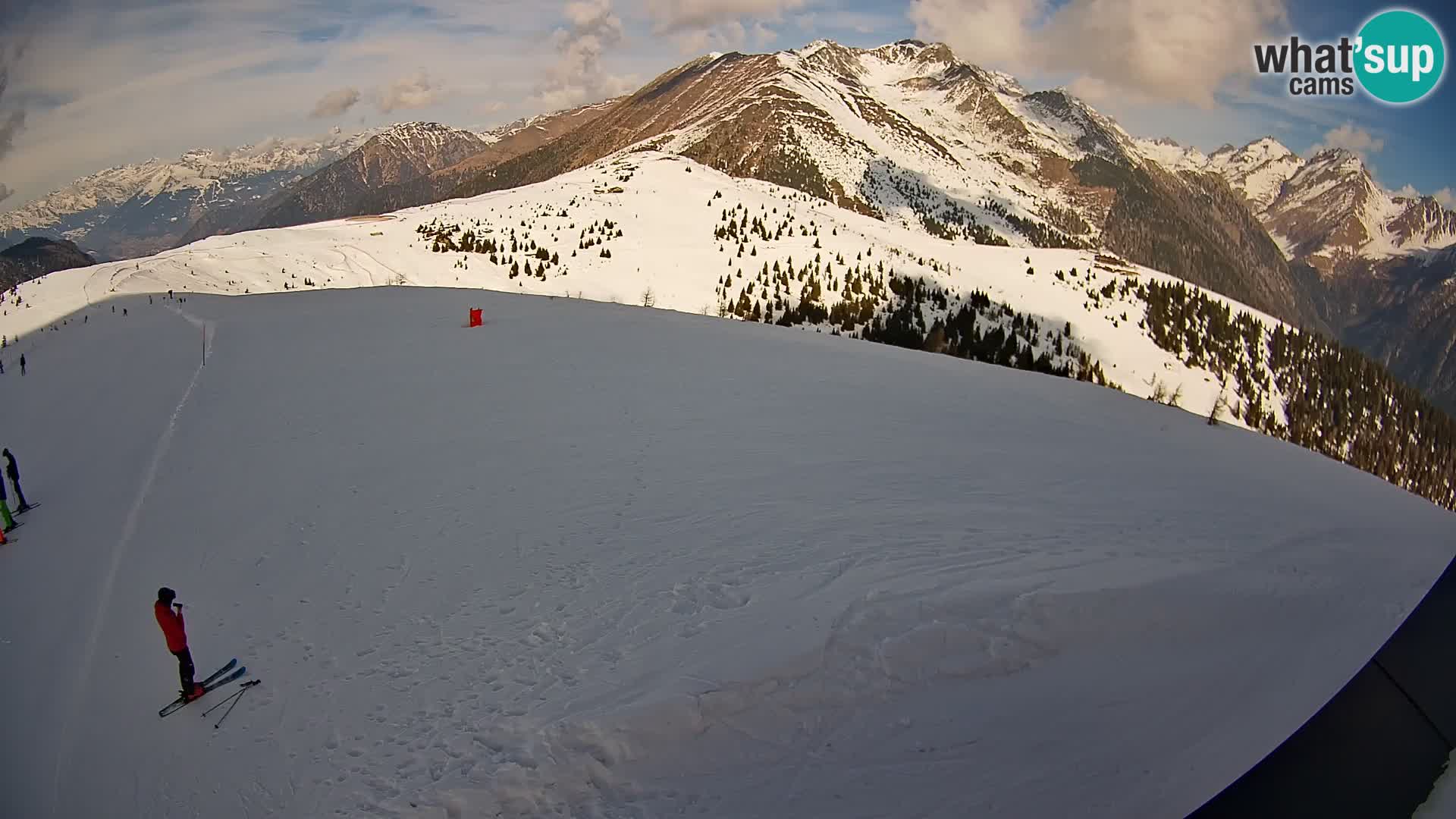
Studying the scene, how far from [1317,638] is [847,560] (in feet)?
16.8

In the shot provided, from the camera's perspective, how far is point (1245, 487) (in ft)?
42.4

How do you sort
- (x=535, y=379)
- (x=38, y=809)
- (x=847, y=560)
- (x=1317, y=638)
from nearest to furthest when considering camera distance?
(x=38, y=809)
(x=1317, y=638)
(x=847, y=560)
(x=535, y=379)

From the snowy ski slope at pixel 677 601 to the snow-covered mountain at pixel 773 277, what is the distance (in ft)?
72.4

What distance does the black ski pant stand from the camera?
25.1 feet

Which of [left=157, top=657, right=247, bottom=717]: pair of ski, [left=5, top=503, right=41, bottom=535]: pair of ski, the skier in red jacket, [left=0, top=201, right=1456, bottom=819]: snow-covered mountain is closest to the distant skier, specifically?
[left=5, top=503, right=41, bottom=535]: pair of ski

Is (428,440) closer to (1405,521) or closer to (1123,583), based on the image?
(1123,583)

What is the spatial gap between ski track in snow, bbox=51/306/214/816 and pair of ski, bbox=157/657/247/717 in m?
0.91

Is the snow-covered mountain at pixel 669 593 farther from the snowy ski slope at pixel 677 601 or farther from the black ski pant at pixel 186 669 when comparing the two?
the black ski pant at pixel 186 669

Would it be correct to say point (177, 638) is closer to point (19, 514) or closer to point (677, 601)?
point (677, 601)

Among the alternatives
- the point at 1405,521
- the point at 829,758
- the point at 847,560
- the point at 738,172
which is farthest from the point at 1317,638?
the point at 738,172

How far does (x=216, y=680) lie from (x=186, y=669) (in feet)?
1.13

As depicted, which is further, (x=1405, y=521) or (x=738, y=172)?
(x=738, y=172)

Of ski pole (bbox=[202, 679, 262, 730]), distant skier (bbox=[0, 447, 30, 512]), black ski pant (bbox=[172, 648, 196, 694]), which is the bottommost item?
ski pole (bbox=[202, 679, 262, 730])

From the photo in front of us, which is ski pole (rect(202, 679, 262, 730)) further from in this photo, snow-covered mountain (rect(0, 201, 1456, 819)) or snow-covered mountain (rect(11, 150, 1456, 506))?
snow-covered mountain (rect(11, 150, 1456, 506))
